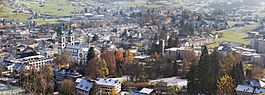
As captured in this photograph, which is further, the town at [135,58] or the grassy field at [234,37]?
the grassy field at [234,37]

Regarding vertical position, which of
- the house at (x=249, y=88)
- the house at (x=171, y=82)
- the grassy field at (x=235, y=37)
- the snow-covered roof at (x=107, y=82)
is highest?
the snow-covered roof at (x=107, y=82)

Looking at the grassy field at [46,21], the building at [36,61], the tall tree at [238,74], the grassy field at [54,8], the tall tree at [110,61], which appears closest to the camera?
the tall tree at [238,74]

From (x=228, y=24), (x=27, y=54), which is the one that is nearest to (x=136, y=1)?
(x=228, y=24)

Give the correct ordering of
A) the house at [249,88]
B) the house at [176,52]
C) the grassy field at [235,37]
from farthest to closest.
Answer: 1. the grassy field at [235,37]
2. the house at [176,52]
3. the house at [249,88]

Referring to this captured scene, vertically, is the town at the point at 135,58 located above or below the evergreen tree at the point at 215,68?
below

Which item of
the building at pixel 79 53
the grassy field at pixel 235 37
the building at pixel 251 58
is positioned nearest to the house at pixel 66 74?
the building at pixel 79 53

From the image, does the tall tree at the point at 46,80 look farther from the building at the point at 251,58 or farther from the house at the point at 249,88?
the building at the point at 251,58

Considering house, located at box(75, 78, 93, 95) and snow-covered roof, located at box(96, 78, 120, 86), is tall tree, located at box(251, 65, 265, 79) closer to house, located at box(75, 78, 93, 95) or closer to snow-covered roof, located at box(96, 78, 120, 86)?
snow-covered roof, located at box(96, 78, 120, 86)

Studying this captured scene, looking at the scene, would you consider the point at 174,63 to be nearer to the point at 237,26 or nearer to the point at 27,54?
the point at 27,54
